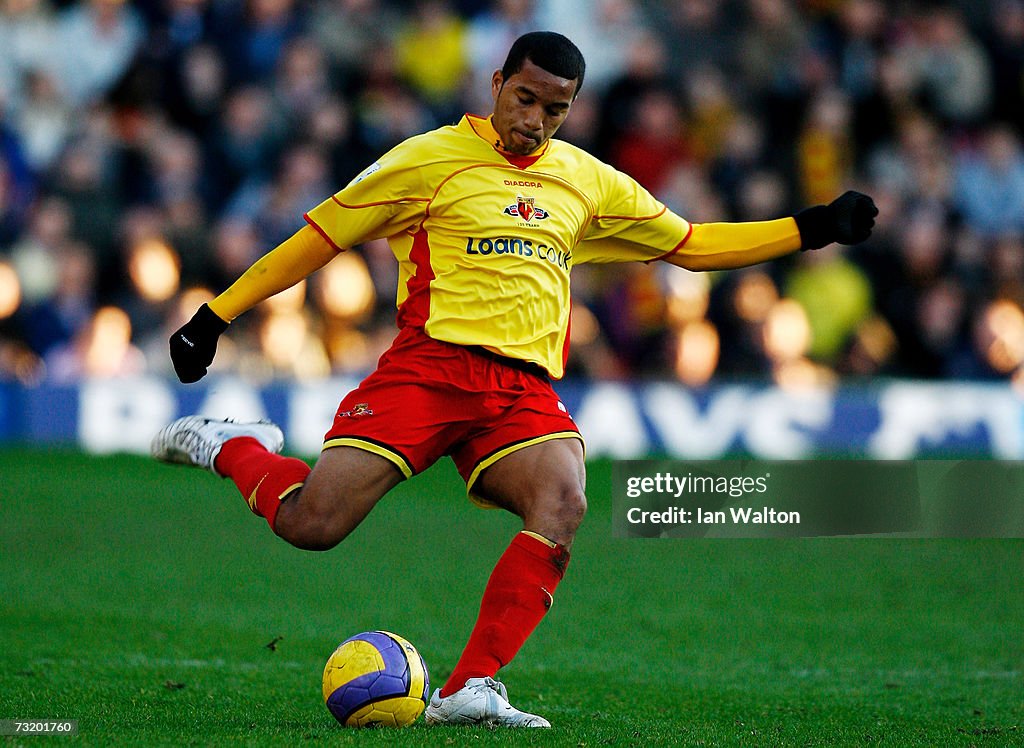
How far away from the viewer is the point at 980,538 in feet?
34.5

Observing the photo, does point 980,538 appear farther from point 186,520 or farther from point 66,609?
point 66,609

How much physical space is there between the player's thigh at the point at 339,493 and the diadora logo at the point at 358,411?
136 millimetres

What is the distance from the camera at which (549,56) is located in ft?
18.4

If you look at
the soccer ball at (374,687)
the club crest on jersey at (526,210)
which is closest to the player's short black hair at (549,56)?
the club crest on jersey at (526,210)

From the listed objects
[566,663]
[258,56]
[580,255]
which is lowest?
[566,663]

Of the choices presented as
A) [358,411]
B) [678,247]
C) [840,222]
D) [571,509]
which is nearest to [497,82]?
[678,247]

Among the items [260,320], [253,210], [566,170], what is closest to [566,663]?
[566,170]

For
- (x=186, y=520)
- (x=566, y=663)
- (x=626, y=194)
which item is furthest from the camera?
(x=186, y=520)

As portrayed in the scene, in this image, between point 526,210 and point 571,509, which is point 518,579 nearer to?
point 571,509

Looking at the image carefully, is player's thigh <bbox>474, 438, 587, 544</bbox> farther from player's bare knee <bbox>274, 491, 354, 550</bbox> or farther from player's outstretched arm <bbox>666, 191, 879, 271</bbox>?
player's outstretched arm <bbox>666, 191, 879, 271</bbox>

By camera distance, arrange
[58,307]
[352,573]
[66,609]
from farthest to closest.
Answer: [58,307], [352,573], [66,609]

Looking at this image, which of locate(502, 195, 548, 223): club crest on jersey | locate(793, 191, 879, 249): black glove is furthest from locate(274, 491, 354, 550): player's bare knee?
locate(793, 191, 879, 249): black glove

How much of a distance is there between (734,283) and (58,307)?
5690 millimetres

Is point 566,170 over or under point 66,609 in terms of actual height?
over
